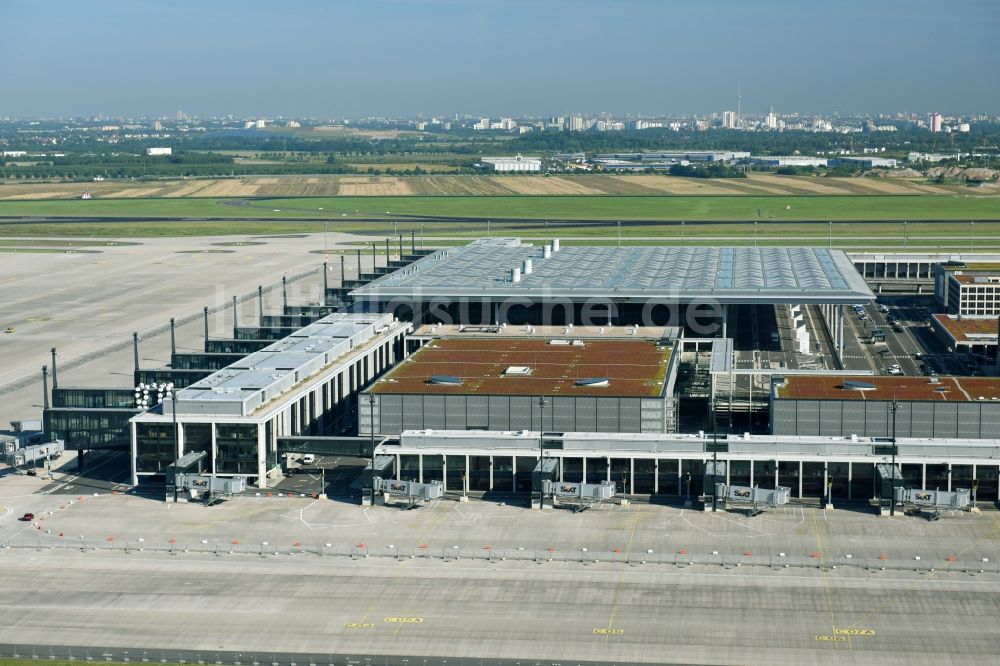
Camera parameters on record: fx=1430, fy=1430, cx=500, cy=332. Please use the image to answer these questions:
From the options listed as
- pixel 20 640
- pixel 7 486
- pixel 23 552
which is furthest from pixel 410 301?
pixel 20 640

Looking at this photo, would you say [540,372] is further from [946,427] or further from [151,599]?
[151,599]

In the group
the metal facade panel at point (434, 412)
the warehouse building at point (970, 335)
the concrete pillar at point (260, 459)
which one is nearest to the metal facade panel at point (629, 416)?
the metal facade panel at point (434, 412)

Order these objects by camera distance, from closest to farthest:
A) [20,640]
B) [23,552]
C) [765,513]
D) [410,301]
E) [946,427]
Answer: [20,640]
[23,552]
[765,513]
[946,427]
[410,301]

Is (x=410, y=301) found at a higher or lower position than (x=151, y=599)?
→ higher

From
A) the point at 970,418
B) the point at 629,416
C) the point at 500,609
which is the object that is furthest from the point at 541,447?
the point at 970,418

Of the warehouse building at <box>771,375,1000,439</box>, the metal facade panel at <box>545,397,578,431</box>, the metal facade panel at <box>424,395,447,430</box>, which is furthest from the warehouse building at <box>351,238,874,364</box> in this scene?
the metal facade panel at <box>545,397,578,431</box>

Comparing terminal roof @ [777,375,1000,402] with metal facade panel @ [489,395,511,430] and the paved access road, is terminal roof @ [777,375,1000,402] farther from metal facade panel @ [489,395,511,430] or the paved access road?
the paved access road
